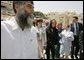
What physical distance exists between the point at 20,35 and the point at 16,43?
0.12m

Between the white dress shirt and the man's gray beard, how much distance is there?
49 mm

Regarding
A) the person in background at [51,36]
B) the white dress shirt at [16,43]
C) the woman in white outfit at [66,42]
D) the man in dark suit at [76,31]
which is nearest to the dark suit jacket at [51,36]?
the person in background at [51,36]

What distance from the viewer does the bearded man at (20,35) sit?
3422 millimetres

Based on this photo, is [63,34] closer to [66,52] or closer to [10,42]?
[66,52]

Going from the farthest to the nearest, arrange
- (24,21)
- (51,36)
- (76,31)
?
(76,31) → (51,36) → (24,21)

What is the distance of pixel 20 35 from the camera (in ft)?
11.5

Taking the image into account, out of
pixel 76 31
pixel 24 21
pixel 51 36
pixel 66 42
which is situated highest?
pixel 24 21

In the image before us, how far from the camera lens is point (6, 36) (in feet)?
11.3

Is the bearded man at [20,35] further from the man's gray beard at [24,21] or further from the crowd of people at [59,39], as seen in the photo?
the crowd of people at [59,39]

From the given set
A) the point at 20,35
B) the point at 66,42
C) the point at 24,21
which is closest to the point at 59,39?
the point at 66,42

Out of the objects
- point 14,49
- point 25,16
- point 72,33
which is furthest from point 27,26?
point 72,33

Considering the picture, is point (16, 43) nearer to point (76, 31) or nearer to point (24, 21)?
point (24, 21)

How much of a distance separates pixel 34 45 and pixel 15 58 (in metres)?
0.29

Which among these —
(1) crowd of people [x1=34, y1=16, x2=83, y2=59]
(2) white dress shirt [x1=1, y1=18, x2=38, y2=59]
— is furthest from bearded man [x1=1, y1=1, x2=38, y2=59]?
(1) crowd of people [x1=34, y1=16, x2=83, y2=59]
